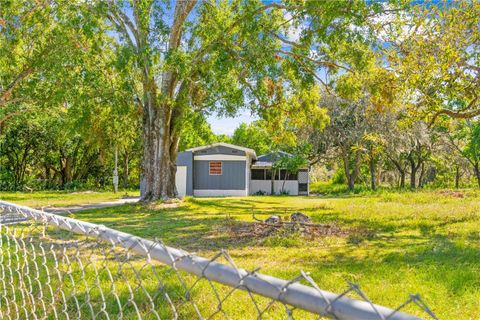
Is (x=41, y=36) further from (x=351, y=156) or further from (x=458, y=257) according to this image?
(x=351, y=156)

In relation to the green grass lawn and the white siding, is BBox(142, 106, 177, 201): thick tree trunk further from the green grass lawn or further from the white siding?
the white siding

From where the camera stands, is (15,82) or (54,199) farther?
(54,199)

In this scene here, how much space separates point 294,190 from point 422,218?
17285 mm

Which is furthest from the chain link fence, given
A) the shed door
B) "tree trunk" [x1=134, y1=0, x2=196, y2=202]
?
the shed door

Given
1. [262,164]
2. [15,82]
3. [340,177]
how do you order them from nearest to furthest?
[15,82] → [262,164] → [340,177]

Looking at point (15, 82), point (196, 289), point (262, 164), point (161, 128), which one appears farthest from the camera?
point (262, 164)

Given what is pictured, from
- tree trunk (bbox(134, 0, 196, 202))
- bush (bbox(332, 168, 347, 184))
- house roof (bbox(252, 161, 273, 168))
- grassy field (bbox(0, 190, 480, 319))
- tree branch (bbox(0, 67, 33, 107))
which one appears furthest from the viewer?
bush (bbox(332, 168, 347, 184))

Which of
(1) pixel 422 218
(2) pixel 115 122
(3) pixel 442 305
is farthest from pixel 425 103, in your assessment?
(2) pixel 115 122

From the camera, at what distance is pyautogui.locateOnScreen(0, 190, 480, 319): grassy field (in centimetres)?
457

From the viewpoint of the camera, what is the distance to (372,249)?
7.07 m

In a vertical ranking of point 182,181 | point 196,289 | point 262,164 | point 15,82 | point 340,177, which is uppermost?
point 15,82

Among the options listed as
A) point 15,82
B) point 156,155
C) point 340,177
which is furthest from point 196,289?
point 340,177

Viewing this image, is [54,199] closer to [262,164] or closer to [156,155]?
[156,155]

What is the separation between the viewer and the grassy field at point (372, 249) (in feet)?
15.0
